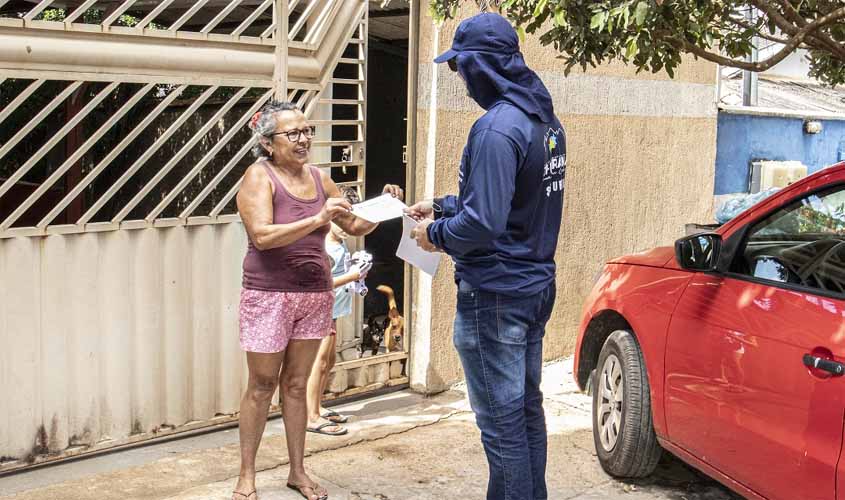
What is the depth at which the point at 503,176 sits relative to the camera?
11.8 ft

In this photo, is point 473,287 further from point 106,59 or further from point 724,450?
point 106,59

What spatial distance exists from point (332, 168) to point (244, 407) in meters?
2.29

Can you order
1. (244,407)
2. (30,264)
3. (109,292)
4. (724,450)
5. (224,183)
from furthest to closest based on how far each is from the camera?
(224,183), (109,292), (30,264), (244,407), (724,450)

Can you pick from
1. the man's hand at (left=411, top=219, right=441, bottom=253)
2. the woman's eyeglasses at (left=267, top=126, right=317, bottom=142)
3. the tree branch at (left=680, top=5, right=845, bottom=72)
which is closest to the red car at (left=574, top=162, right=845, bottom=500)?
the tree branch at (left=680, top=5, right=845, bottom=72)

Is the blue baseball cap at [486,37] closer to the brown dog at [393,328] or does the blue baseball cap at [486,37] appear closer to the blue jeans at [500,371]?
the blue jeans at [500,371]

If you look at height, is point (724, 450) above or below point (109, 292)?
below

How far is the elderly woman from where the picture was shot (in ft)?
14.4

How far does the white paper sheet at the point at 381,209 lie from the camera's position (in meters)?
→ 4.27

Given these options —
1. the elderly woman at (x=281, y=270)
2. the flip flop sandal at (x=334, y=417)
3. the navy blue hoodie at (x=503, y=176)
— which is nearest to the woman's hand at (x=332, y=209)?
the elderly woman at (x=281, y=270)

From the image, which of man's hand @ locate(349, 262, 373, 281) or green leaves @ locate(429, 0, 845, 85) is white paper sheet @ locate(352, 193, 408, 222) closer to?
green leaves @ locate(429, 0, 845, 85)

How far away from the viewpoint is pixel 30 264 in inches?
197

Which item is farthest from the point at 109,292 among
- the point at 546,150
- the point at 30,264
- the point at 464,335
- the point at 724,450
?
the point at 724,450

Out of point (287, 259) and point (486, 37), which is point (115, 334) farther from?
point (486, 37)

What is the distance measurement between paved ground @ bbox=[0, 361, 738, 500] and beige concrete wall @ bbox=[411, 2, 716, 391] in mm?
1002
